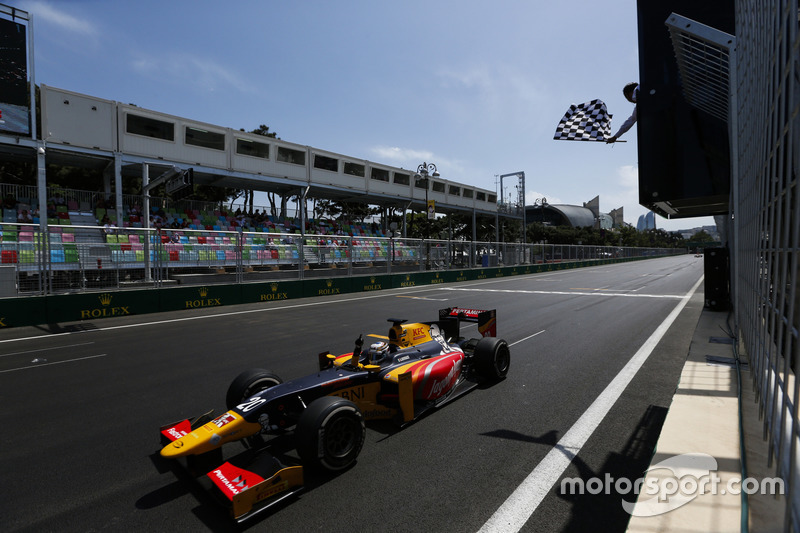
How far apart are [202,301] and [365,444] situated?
1027 centimetres

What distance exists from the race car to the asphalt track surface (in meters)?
0.15

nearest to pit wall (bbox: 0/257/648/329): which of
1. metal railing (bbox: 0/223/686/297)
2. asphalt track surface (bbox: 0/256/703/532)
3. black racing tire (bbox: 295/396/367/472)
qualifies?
metal railing (bbox: 0/223/686/297)

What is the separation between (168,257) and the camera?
11.7m

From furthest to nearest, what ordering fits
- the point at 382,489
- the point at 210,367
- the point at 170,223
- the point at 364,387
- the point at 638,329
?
the point at 170,223 → the point at 638,329 → the point at 210,367 → the point at 364,387 → the point at 382,489

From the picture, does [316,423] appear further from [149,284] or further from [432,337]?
[149,284]

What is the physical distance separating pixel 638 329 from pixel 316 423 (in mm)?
7650

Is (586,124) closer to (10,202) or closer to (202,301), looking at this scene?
(202,301)

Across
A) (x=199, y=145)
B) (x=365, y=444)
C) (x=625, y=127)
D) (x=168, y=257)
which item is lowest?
(x=365, y=444)

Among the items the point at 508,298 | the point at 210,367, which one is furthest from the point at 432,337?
the point at 508,298

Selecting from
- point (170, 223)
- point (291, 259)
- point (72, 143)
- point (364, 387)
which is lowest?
point (364, 387)

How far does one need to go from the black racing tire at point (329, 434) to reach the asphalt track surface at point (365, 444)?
0.15m

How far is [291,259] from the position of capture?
1488 centimetres

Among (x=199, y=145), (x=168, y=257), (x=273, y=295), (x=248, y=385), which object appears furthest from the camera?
(x=199, y=145)

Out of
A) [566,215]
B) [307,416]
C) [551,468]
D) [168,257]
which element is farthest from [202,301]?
[566,215]
